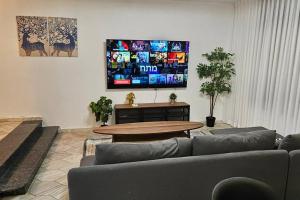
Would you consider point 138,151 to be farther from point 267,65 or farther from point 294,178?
point 267,65

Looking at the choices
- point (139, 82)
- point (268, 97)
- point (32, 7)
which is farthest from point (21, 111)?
point (268, 97)

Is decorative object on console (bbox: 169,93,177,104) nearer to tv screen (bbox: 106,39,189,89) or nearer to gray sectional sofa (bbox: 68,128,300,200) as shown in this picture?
tv screen (bbox: 106,39,189,89)

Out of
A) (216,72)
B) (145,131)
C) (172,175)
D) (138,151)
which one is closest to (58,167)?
(145,131)

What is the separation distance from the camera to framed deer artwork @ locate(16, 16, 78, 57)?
4055 mm

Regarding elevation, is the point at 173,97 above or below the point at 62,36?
below

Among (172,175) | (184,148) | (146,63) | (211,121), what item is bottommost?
(211,121)

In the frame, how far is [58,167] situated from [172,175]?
77.8 inches

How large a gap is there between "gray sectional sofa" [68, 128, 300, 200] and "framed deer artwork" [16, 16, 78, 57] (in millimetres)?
3076

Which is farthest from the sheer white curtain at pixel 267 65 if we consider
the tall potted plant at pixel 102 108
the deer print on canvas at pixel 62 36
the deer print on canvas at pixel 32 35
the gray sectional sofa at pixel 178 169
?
the deer print on canvas at pixel 32 35

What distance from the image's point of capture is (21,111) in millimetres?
4305

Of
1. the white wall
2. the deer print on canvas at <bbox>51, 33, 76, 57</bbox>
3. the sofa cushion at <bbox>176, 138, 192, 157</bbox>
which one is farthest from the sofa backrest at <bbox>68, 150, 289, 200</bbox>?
the deer print on canvas at <bbox>51, 33, 76, 57</bbox>

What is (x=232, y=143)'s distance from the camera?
2033 millimetres

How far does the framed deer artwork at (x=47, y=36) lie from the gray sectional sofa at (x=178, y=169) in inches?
121

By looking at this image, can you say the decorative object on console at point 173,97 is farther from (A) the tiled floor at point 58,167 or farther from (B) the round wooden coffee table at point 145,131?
(B) the round wooden coffee table at point 145,131
